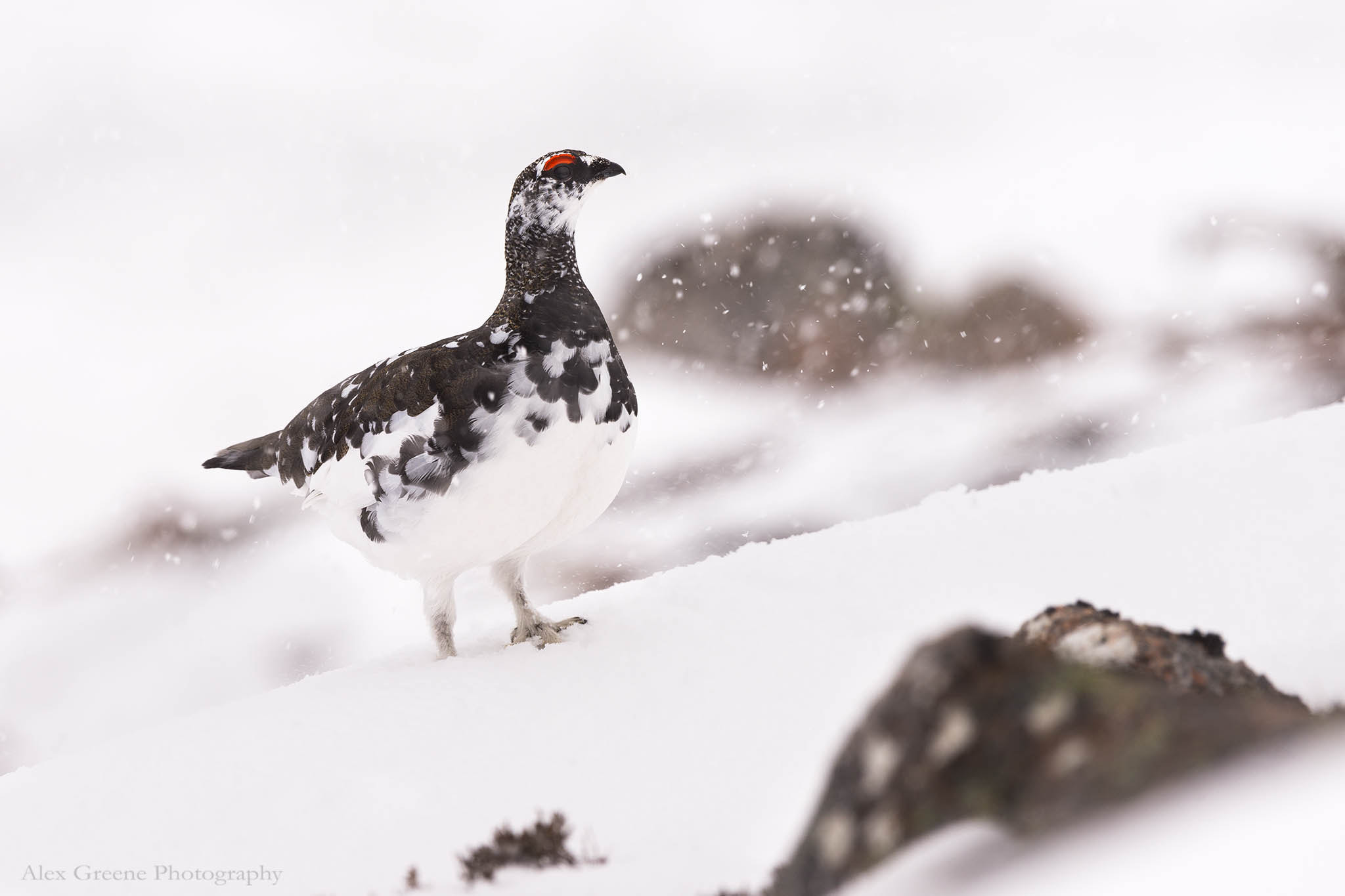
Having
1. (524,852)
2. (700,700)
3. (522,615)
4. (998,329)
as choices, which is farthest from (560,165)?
(998,329)

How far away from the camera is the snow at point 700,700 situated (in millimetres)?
3379

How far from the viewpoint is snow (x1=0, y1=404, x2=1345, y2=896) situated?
3379 mm

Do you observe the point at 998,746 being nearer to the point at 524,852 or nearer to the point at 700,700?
the point at 524,852

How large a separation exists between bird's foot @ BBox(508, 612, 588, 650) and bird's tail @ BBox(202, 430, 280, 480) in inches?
72.1

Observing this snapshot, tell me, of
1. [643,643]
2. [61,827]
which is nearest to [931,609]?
[643,643]

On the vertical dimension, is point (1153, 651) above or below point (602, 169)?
below

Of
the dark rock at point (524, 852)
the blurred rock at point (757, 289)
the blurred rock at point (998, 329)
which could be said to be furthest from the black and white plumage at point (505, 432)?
the blurred rock at point (998, 329)

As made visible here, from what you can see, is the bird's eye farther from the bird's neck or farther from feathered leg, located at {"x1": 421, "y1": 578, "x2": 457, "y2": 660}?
feathered leg, located at {"x1": 421, "y1": 578, "x2": 457, "y2": 660}

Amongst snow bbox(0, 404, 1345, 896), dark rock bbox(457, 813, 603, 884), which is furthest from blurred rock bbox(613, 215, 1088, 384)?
dark rock bbox(457, 813, 603, 884)

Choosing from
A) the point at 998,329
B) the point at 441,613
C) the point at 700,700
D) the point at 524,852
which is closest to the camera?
the point at 524,852

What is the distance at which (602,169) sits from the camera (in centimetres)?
517

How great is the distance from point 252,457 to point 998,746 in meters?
5.19

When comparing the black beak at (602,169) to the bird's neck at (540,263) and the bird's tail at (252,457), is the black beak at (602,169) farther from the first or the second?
the bird's tail at (252,457)

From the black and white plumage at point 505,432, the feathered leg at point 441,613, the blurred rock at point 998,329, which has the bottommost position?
the feathered leg at point 441,613
